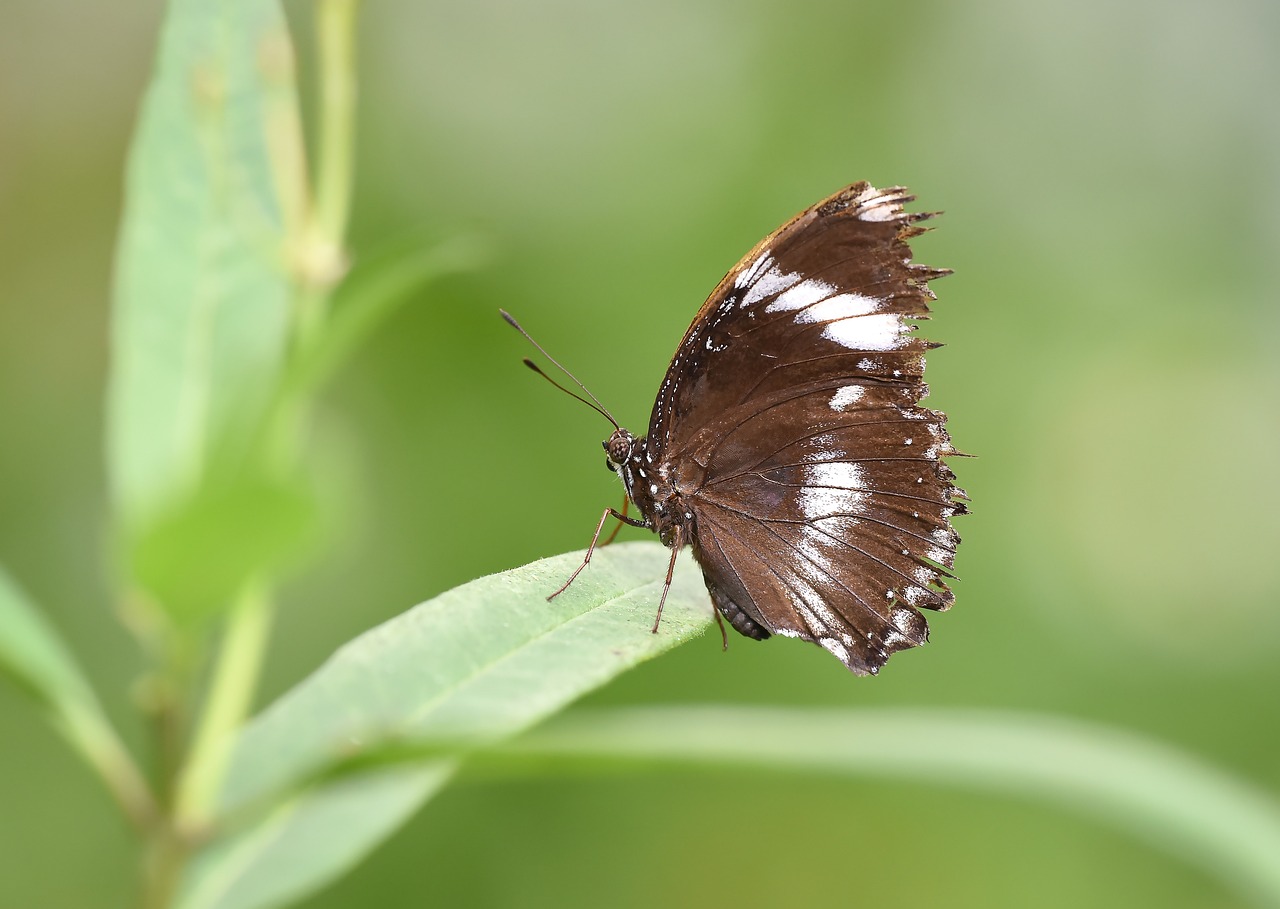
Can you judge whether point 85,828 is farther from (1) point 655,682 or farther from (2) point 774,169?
(2) point 774,169

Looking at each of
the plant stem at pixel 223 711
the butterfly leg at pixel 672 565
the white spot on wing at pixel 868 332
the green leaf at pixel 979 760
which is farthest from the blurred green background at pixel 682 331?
the green leaf at pixel 979 760

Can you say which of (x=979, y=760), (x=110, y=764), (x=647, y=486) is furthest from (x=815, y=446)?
(x=110, y=764)

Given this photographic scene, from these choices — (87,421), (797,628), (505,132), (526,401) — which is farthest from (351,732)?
(505,132)

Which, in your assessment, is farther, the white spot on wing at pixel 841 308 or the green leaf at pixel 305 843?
the white spot on wing at pixel 841 308

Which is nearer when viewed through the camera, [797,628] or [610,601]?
[610,601]

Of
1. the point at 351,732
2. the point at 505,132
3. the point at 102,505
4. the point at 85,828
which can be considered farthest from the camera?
the point at 505,132

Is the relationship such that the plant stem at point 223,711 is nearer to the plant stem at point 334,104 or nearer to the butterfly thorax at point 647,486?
the plant stem at point 334,104
